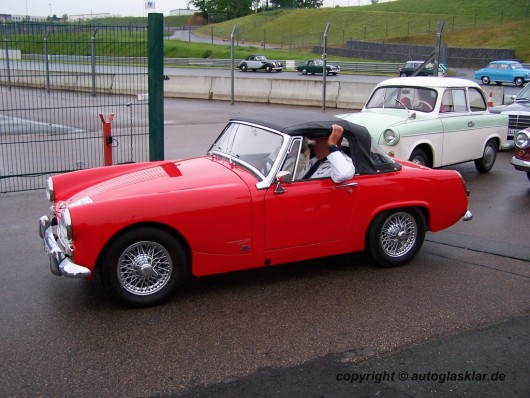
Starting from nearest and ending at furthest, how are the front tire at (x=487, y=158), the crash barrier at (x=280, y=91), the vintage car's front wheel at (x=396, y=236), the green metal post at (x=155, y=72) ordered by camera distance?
1. the vintage car's front wheel at (x=396, y=236)
2. the green metal post at (x=155, y=72)
3. the front tire at (x=487, y=158)
4. the crash barrier at (x=280, y=91)

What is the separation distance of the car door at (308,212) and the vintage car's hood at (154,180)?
431 mm

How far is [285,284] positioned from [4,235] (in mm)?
3442

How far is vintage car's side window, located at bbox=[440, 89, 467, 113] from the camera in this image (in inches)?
398

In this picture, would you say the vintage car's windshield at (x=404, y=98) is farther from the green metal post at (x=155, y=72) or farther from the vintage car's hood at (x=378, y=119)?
the green metal post at (x=155, y=72)

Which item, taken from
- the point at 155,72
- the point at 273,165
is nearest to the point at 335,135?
the point at 273,165

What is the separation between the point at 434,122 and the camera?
9750mm

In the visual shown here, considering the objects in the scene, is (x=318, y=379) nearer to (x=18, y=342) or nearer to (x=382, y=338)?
(x=382, y=338)

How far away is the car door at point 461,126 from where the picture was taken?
9.96 metres

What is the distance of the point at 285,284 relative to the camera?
5.38 meters

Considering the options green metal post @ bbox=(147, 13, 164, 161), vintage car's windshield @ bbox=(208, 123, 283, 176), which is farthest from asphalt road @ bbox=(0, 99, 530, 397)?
green metal post @ bbox=(147, 13, 164, 161)

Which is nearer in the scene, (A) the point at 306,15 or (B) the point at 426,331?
(B) the point at 426,331

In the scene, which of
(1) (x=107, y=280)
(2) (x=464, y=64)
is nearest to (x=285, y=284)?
(1) (x=107, y=280)

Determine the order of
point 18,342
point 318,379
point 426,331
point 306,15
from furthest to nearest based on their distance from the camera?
point 306,15 → point 426,331 → point 18,342 → point 318,379

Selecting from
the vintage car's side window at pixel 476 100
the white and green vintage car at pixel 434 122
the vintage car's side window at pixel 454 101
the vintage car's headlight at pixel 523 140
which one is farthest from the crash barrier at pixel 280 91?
the vintage car's headlight at pixel 523 140
